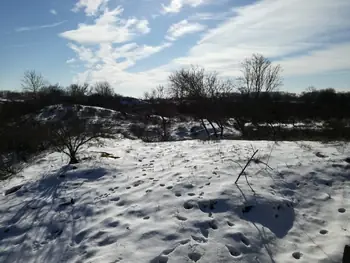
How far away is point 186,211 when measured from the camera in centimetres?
488

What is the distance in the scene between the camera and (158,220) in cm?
469

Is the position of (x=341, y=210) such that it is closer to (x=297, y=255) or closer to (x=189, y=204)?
(x=297, y=255)

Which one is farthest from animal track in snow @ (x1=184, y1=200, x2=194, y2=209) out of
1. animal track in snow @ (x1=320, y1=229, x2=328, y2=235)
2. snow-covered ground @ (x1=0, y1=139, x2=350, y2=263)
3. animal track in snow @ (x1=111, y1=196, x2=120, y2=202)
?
animal track in snow @ (x1=320, y1=229, x2=328, y2=235)

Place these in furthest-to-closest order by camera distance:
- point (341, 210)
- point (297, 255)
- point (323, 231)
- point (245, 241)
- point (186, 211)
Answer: point (341, 210) → point (186, 211) → point (323, 231) → point (245, 241) → point (297, 255)


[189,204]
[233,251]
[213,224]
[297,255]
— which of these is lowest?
[297,255]

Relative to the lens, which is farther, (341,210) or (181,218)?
(341,210)

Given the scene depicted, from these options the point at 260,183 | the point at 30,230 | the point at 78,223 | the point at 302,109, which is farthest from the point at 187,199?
the point at 302,109

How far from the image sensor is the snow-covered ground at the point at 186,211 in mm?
3969

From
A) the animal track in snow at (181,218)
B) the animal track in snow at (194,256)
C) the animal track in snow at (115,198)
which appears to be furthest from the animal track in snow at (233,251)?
the animal track in snow at (115,198)

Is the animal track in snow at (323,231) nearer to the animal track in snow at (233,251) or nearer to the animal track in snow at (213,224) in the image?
the animal track in snow at (233,251)

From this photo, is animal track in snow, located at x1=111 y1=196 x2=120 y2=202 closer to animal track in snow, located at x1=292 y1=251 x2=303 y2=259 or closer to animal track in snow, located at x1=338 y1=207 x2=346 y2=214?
animal track in snow, located at x1=292 y1=251 x2=303 y2=259

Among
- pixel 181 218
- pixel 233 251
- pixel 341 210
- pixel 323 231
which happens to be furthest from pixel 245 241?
pixel 341 210

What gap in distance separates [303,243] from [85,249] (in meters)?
3.57

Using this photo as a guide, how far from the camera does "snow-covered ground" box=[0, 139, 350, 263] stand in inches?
156
